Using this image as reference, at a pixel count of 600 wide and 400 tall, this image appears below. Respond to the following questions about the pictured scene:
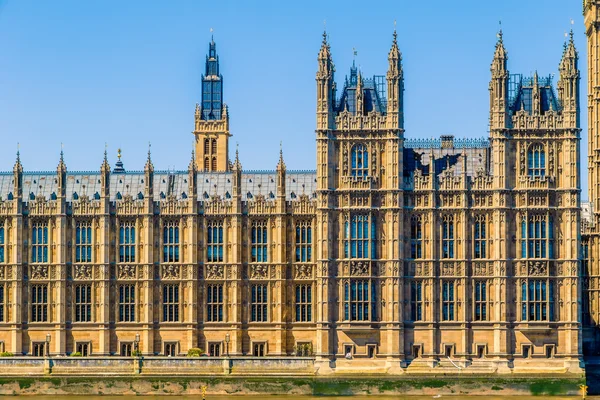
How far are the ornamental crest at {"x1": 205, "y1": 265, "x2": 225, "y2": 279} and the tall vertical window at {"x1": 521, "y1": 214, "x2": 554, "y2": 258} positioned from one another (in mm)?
25112

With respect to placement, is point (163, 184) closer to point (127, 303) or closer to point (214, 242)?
point (214, 242)

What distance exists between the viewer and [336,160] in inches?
4648

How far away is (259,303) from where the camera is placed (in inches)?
4897

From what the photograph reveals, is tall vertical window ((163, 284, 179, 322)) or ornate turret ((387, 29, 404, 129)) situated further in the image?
tall vertical window ((163, 284, 179, 322))

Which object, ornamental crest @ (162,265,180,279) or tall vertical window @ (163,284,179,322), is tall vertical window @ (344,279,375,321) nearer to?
ornamental crest @ (162,265,180,279)

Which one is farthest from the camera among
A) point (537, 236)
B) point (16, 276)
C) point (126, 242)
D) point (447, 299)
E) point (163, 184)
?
point (163, 184)

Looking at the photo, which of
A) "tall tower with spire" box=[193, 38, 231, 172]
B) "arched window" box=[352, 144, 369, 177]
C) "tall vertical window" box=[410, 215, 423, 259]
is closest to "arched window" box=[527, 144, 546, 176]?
"tall vertical window" box=[410, 215, 423, 259]

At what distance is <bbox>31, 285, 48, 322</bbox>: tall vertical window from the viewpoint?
12438cm

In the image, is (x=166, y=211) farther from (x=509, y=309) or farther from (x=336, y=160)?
(x=509, y=309)

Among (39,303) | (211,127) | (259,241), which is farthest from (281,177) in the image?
(211,127)

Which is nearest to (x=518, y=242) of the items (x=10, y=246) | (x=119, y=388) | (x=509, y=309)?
(x=509, y=309)

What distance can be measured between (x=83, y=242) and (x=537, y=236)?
37657 mm

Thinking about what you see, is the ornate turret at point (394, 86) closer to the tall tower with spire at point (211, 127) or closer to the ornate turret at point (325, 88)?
the ornate turret at point (325, 88)

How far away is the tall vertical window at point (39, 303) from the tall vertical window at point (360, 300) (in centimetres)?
2591
